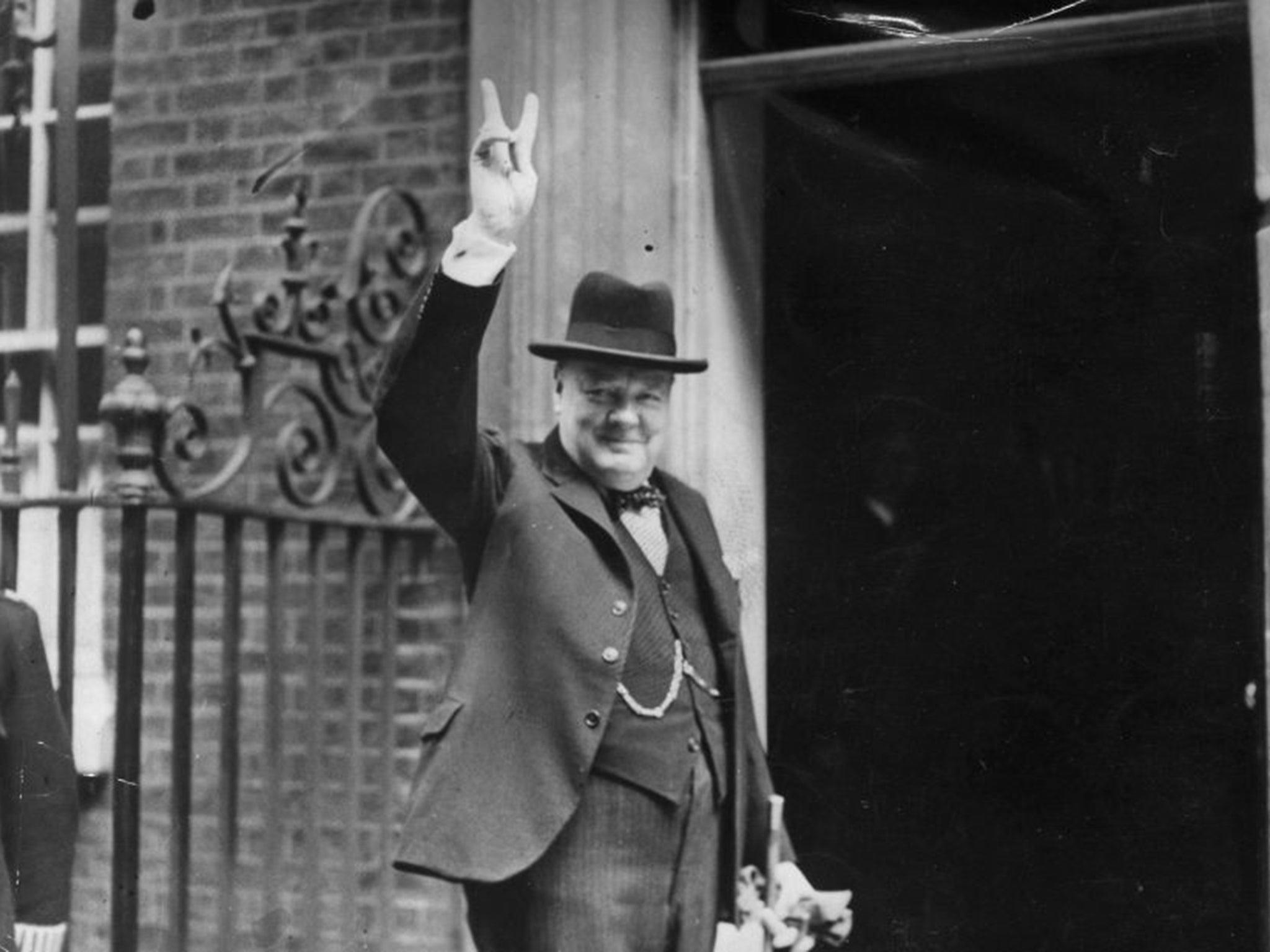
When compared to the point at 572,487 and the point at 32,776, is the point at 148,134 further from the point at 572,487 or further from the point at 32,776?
the point at 572,487

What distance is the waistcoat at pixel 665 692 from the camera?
314 centimetres

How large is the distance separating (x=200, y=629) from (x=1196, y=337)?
9.10ft

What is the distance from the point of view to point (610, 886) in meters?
3.11

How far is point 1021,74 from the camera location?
3951 mm

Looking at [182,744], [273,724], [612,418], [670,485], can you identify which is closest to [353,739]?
[273,724]

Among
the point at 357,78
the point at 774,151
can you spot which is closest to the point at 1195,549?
the point at 774,151

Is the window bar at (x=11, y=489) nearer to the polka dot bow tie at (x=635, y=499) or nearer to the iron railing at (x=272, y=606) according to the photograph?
the iron railing at (x=272, y=606)

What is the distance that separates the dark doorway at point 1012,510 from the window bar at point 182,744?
1.45 metres

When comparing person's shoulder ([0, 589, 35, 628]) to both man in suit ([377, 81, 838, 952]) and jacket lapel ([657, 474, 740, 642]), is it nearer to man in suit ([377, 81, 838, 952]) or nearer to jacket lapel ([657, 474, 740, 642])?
man in suit ([377, 81, 838, 952])

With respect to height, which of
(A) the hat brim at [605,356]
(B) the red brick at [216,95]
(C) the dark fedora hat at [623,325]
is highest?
(B) the red brick at [216,95]

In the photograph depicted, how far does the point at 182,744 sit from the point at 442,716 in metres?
0.98

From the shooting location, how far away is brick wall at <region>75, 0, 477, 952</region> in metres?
4.42

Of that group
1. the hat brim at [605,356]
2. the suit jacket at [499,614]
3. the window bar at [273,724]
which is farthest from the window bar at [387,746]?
the hat brim at [605,356]

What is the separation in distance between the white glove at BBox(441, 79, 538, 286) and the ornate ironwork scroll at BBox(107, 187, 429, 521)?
1.09m
